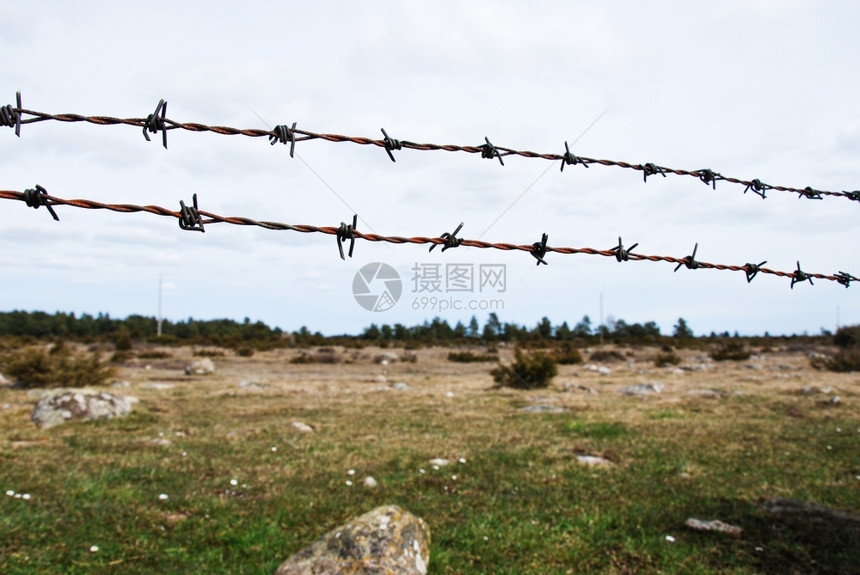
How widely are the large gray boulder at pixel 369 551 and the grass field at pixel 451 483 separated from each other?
2.05 feet

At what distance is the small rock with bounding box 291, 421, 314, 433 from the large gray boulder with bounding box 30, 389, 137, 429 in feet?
11.6

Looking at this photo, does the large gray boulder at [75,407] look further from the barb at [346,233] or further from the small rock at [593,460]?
→ the barb at [346,233]

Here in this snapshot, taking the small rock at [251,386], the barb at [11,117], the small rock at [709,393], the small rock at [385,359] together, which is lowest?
the small rock at [385,359]

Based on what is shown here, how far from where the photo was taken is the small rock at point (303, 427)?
10.8m

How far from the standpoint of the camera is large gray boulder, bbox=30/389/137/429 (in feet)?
36.1

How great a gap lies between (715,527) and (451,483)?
3.03 metres

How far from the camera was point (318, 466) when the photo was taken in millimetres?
8242

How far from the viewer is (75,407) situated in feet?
37.2

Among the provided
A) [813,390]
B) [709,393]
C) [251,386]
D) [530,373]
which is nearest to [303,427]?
→ [251,386]

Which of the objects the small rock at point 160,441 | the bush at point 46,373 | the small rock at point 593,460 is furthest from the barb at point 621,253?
the bush at point 46,373

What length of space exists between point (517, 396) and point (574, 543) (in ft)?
36.9

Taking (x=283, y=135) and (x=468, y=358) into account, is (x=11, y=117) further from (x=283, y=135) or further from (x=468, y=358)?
(x=468, y=358)

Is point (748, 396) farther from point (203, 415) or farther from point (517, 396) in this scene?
point (203, 415)

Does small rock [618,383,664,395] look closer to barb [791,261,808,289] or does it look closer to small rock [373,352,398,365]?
barb [791,261,808,289]
